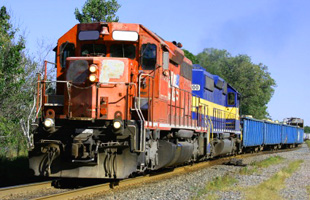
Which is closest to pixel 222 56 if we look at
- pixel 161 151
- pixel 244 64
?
pixel 244 64

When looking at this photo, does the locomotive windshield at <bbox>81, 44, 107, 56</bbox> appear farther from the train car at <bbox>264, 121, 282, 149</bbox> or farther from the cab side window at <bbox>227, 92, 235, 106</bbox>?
the train car at <bbox>264, 121, 282, 149</bbox>

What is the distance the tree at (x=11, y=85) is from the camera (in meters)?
12.8

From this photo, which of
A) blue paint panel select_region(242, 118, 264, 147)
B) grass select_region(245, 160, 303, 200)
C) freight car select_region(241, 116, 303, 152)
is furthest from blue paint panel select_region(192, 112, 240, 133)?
grass select_region(245, 160, 303, 200)

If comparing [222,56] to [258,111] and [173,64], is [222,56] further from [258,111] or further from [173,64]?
[173,64]

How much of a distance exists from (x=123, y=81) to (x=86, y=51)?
1206 millimetres

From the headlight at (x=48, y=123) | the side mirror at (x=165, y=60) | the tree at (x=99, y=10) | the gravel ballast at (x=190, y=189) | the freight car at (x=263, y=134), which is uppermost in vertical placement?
the tree at (x=99, y=10)

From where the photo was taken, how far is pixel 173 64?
1118cm

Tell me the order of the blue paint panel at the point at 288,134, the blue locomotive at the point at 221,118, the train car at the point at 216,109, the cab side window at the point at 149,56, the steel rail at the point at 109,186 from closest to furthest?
the steel rail at the point at 109,186 < the cab side window at the point at 149,56 < the train car at the point at 216,109 < the blue locomotive at the point at 221,118 < the blue paint panel at the point at 288,134

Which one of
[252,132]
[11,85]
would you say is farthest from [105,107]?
[252,132]

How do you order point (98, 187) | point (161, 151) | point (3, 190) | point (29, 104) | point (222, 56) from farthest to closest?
point (222, 56), point (29, 104), point (161, 151), point (98, 187), point (3, 190)

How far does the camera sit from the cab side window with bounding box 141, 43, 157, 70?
9117 millimetres

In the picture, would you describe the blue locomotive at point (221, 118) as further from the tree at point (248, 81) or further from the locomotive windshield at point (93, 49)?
the tree at point (248, 81)

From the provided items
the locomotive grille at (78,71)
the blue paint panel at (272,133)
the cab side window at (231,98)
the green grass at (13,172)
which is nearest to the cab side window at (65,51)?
the locomotive grille at (78,71)

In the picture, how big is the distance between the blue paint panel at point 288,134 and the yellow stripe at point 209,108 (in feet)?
57.5
